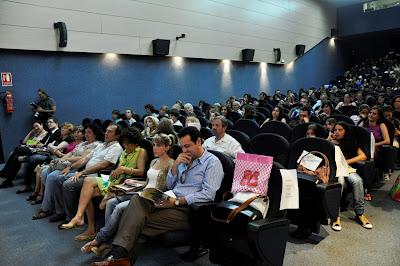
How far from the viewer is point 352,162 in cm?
380

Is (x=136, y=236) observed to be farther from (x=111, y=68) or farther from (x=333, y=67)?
(x=333, y=67)

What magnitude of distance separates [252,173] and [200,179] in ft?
1.51

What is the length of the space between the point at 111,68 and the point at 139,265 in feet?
24.8

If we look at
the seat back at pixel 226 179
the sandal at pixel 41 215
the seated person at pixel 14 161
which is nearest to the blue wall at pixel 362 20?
the seated person at pixel 14 161

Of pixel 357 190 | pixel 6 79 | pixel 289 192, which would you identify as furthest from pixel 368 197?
pixel 6 79

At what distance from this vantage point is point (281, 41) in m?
15.5

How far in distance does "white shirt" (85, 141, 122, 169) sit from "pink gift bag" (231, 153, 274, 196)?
1763mm

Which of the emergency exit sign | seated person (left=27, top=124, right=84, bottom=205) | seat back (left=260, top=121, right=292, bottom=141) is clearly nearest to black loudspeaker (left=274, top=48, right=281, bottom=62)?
seat back (left=260, top=121, right=292, bottom=141)

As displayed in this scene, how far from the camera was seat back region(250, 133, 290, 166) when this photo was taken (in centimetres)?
371

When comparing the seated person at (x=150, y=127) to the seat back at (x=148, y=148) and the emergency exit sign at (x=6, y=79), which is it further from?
the emergency exit sign at (x=6, y=79)

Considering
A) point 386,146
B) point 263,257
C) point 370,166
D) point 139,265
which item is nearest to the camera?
point 263,257

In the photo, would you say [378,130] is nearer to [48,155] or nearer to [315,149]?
[315,149]

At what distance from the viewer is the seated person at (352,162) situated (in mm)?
3525

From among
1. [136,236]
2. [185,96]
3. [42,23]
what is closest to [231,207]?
[136,236]
